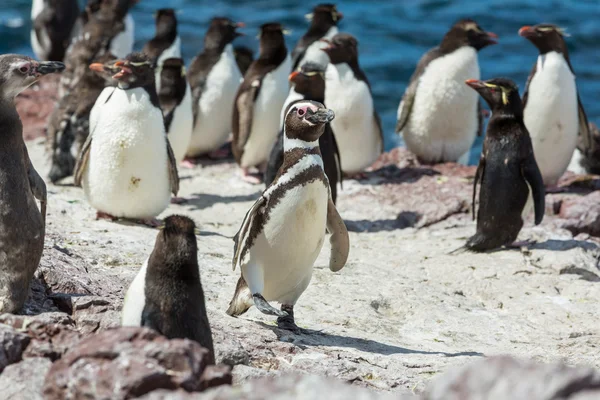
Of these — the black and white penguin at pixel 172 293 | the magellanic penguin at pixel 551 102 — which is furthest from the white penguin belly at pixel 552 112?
the black and white penguin at pixel 172 293

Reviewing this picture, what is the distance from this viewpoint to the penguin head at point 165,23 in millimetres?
12812

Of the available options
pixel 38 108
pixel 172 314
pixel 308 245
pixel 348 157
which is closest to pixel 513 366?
pixel 172 314

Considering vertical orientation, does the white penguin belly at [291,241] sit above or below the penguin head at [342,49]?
below

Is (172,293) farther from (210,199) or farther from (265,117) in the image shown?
(265,117)

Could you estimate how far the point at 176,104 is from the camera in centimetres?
1048

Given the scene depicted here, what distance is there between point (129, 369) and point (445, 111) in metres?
7.87

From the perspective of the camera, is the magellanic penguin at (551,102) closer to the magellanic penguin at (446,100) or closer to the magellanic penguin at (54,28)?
the magellanic penguin at (446,100)

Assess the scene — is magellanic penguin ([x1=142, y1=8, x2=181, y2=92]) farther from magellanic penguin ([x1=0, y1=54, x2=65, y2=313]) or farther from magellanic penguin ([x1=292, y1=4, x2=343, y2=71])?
magellanic penguin ([x1=0, y1=54, x2=65, y2=313])

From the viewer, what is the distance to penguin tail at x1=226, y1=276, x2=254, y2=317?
5.80 meters

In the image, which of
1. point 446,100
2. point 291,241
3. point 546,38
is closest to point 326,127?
point 446,100

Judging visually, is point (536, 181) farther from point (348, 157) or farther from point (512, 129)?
point (348, 157)

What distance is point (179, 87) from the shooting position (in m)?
10.5

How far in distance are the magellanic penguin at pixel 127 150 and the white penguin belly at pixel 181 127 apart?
2.02m

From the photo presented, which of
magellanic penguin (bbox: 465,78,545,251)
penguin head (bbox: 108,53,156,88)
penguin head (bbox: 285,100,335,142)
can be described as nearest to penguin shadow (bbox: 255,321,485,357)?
penguin head (bbox: 285,100,335,142)
